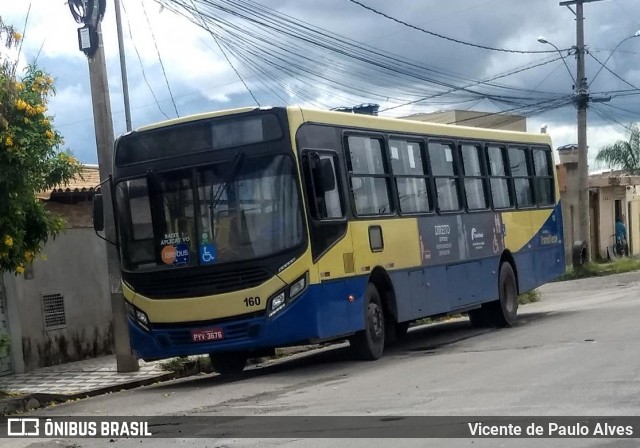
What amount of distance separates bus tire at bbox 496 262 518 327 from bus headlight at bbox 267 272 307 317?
6.80 meters

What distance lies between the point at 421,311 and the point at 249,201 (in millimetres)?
4064

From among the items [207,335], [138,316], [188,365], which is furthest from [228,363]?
[207,335]

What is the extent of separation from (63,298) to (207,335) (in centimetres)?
650

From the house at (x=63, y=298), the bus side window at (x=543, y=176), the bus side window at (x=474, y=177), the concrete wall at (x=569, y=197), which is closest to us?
the house at (x=63, y=298)

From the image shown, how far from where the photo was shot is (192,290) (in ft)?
43.7

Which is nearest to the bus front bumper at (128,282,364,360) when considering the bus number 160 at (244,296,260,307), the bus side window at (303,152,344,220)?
the bus number 160 at (244,296,260,307)

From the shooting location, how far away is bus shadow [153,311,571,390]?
14.4 m

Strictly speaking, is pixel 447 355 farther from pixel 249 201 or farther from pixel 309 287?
pixel 249 201

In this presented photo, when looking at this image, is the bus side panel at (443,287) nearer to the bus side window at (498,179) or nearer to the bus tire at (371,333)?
the bus tire at (371,333)

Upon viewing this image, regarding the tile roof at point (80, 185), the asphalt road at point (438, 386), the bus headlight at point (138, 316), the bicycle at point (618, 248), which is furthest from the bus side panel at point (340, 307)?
the bicycle at point (618, 248)

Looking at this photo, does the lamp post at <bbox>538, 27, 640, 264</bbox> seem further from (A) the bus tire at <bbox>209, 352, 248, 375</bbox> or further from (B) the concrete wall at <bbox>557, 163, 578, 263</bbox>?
(A) the bus tire at <bbox>209, 352, 248, 375</bbox>

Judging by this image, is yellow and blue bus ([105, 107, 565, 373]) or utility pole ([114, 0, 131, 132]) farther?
utility pole ([114, 0, 131, 132])

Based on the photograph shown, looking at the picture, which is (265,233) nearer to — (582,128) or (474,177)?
(474,177)

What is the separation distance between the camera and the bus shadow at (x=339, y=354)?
14.4 metres
